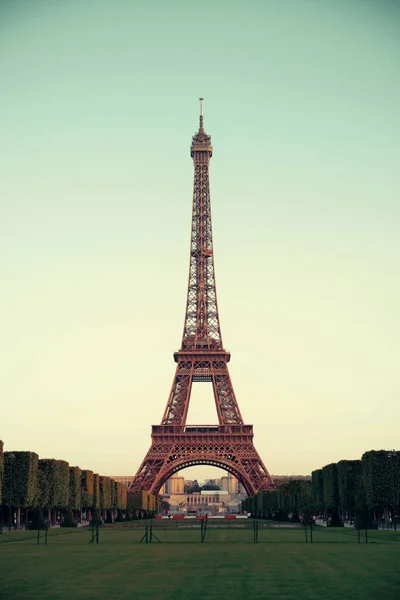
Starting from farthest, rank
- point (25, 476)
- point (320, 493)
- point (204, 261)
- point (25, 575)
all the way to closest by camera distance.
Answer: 1. point (204, 261)
2. point (320, 493)
3. point (25, 476)
4. point (25, 575)

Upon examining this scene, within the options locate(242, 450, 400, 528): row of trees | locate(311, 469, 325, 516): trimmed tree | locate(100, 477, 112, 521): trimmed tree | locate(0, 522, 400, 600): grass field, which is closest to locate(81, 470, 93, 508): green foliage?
locate(100, 477, 112, 521): trimmed tree

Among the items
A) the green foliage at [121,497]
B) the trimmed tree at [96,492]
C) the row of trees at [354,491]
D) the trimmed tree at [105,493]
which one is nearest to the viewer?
the row of trees at [354,491]

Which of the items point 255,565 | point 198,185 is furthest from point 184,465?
point 255,565

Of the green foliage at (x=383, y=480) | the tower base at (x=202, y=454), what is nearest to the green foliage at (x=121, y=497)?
the tower base at (x=202, y=454)

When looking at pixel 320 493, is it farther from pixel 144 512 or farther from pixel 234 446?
pixel 144 512

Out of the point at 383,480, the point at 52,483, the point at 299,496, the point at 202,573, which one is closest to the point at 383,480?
the point at 383,480

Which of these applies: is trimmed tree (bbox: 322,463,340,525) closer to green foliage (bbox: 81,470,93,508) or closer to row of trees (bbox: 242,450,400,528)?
row of trees (bbox: 242,450,400,528)

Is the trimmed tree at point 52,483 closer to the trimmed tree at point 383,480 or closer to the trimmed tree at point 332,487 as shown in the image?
the trimmed tree at point 332,487
